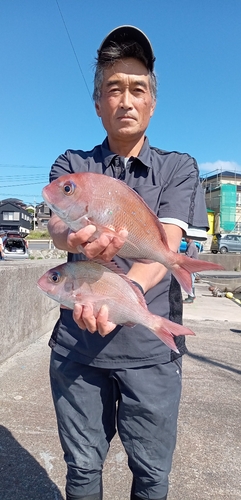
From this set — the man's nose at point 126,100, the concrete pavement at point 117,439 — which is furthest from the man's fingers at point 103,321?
the concrete pavement at point 117,439

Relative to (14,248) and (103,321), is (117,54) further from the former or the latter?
(14,248)

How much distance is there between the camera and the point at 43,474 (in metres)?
2.53

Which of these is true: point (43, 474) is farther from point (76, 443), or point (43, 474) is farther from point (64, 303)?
point (64, 303)

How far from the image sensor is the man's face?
1.68m

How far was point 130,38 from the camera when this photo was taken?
67.0 inches

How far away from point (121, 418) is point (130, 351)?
0.95 feet

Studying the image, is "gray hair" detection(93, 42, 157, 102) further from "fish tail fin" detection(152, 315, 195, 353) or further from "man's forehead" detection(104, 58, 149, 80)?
"fish tail fin" detection(152, 315, 195, 353)

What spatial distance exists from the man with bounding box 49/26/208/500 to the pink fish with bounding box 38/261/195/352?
0.11 m

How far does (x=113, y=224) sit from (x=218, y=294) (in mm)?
10756

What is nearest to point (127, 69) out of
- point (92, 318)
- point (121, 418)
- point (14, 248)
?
point (92, 318)

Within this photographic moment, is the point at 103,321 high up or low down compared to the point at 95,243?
down

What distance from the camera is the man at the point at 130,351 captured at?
1.60 meters

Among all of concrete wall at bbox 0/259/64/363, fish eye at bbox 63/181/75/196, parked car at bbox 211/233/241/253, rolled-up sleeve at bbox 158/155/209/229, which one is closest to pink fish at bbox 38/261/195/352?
fish eye at bbox 63/181/75/196

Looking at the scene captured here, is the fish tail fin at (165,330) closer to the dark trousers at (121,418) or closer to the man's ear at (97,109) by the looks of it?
the dark trousers at (121,418)
